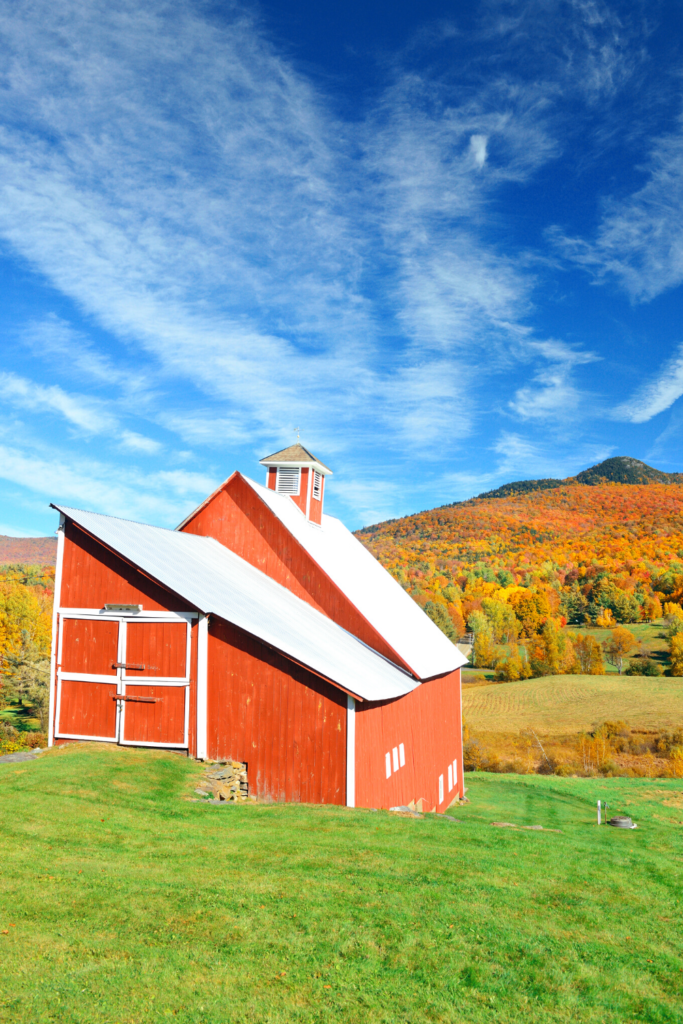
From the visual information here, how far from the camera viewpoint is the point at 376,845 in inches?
457

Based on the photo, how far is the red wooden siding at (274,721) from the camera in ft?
51.6

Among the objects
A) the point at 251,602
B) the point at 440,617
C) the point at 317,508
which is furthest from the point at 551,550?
the point at 251,602

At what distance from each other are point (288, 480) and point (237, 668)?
43.7ft

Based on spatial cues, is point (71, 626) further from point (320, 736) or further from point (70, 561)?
point (320, 736)

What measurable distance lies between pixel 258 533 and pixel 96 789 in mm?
11417

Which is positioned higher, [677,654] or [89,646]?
[89,646]

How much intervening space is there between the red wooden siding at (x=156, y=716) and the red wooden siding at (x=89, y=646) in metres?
1.06

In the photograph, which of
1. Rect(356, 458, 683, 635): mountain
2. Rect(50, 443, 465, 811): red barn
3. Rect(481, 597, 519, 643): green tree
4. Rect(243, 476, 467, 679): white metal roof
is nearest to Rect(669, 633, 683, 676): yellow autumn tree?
Rect(356, 458, 683, 635): mountain

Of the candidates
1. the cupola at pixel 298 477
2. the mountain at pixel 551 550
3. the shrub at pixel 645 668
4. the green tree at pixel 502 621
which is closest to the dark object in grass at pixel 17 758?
the cupola at pixel 298 477

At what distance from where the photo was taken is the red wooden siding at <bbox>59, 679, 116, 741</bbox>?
17.5m

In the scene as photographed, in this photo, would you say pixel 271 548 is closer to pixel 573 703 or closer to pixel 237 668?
pixel 237 668

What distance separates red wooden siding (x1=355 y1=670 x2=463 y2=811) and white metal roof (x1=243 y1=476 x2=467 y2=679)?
1.01 m

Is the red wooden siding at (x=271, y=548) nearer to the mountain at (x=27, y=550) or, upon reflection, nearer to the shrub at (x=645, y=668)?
the shrub at (x=645, y=668)

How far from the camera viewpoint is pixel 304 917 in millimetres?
8008
